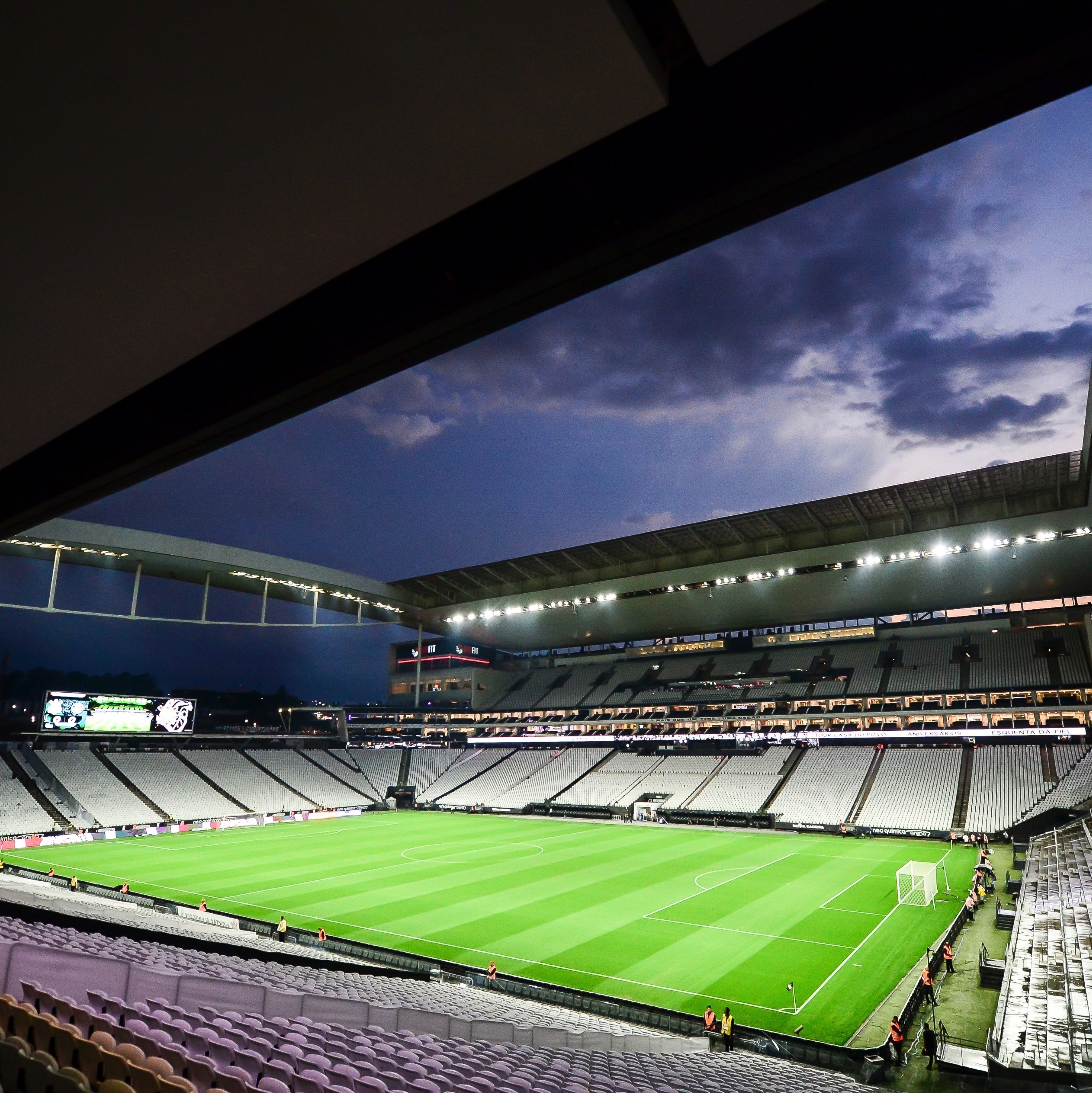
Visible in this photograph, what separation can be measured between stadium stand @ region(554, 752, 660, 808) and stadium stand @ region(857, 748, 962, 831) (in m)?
18.8

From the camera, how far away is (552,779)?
211ft

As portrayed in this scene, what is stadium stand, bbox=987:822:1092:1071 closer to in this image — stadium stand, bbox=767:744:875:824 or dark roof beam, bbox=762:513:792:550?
stadium stand, bbox=767:744:875:824

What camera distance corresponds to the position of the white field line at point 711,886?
2716 centimetres

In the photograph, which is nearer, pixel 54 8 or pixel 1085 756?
pixel 54 8

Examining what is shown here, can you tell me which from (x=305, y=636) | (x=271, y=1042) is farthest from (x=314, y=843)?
(x=305, y=636)

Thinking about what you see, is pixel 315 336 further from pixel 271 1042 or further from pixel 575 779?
pixel 575 779

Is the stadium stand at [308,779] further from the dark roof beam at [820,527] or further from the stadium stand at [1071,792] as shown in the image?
the stadium stand at [1071,792]

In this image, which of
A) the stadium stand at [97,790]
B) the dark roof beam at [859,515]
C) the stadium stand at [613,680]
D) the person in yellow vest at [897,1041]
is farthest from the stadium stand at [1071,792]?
the stadium stand at [97,790]

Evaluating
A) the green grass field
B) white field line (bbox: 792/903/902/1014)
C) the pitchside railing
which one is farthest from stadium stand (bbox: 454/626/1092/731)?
the pitchside railing

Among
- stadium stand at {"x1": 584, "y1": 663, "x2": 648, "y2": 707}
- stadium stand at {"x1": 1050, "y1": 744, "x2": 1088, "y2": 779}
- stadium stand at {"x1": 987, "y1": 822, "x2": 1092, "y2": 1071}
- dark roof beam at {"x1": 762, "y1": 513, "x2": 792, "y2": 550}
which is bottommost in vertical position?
stadium stand at {"x1": 987, "y1": 822, "x2": 1092, "y2": 1071}

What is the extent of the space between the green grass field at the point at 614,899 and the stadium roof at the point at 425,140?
1931 centimetres

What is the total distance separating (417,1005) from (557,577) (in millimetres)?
43279

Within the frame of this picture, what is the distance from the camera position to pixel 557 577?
57.5 meters

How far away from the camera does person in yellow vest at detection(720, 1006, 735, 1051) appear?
15539 millimetres
